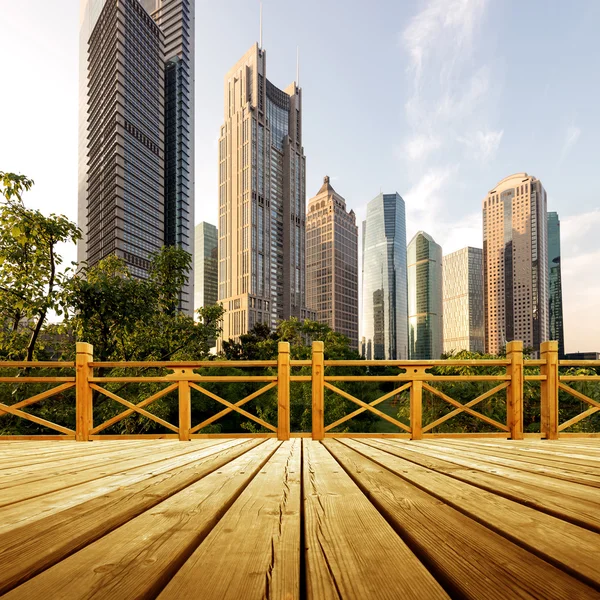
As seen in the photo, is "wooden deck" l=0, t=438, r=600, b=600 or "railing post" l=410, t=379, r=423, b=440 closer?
→ "wooden deck" l=0, t=438, r=600, b=600

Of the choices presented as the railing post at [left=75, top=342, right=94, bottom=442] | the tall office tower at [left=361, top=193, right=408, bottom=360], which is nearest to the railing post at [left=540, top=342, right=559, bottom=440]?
the railing post at [left=75, top=342, right=94, bottom=442]

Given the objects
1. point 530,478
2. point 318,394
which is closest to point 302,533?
point 530,478

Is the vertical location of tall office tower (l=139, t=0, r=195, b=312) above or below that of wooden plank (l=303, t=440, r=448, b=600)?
above

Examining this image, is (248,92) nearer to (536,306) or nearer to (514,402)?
(536,306)

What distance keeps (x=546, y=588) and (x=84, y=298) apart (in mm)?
8093

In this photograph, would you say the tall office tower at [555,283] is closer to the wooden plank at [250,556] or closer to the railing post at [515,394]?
the railing post at [515,394]

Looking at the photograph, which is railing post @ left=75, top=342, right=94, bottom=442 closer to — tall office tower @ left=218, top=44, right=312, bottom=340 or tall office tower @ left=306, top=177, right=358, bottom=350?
tall office tower @ left=218, top=44, right=312, bottom=340

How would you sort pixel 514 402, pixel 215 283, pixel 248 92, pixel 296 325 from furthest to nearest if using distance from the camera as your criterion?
pixel 215 283, pixel 248 92, pixel 296 325, pixel 514 402

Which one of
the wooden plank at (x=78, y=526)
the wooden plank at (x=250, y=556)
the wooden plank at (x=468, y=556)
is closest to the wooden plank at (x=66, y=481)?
the wooden plank at (x=78, y=526)

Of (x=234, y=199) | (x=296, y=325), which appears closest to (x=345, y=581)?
(x=296, y=325)

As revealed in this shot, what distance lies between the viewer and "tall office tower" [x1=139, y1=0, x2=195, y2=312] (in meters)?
84.0

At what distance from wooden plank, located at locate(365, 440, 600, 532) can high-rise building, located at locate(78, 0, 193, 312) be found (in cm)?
7233

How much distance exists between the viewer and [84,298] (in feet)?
23.7

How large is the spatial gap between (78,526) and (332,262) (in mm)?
133930
